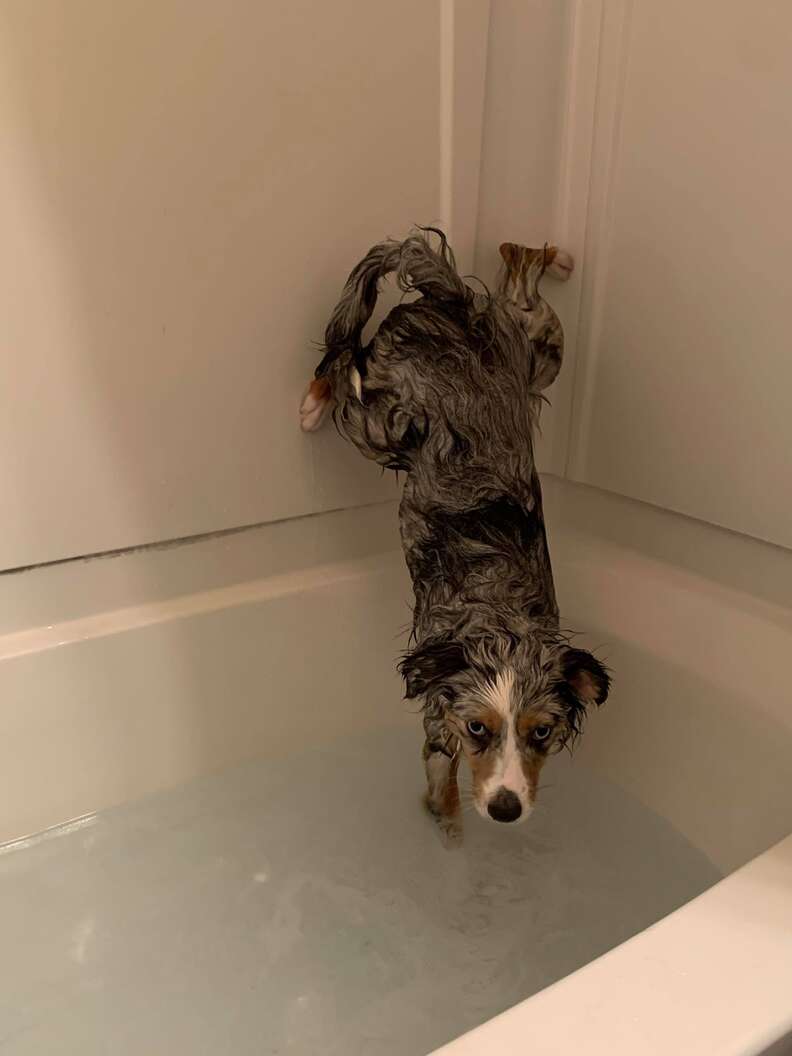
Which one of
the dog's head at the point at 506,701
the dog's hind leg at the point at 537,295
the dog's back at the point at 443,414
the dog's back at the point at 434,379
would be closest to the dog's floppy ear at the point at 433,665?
the dog's head at the point at 506,701

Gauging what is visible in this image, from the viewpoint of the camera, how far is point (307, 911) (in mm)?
1350

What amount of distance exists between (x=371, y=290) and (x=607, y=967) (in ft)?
3.45

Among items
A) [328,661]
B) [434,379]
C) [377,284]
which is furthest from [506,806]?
[377,284]

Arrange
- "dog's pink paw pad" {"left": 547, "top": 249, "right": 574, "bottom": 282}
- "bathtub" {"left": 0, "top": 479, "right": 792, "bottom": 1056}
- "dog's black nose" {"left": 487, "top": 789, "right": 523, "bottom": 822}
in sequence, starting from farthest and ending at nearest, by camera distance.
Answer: "dog's pink paw pad" {"left": 547, "top": 249, "right": 574, "bottom": 282}, "bathtub" {"left": 0, "top": 479, "right": 792, "bottom": 1056}, "dog's black nose" {"left": 487, "top": 789, "right": 523, "bottom": 822}

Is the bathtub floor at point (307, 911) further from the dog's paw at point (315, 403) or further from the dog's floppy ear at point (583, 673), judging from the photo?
the dog's paw at point (315, 403)

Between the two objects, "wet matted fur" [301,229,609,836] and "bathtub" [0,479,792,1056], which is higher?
"wet matted fur" [301,229,609,836]

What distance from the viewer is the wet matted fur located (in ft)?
4.51

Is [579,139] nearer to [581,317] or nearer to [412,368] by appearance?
[581,317]

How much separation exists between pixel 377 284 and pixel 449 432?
276mm

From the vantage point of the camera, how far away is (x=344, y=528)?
163cm

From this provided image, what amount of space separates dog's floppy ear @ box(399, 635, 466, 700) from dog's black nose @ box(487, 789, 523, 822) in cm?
18

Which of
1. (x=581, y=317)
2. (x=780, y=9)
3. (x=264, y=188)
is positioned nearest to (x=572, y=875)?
(x=581, y=317)

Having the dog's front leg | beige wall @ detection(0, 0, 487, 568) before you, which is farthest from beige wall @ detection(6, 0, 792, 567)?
the dog's front leg

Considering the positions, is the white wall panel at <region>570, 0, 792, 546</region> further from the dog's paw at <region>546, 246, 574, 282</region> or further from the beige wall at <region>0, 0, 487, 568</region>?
the beige wall at <region>0, 0, 487, 568</region>
